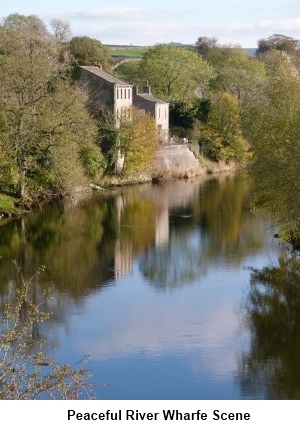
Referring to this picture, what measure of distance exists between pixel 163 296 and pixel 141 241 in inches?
270

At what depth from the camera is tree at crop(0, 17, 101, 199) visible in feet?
109

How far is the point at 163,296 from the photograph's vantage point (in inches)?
802

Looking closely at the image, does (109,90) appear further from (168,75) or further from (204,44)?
(204,44)

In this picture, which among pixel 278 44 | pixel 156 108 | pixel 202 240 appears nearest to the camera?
pixel 202 240

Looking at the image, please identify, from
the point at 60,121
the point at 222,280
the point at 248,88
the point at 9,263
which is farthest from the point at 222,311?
the point at 248,88

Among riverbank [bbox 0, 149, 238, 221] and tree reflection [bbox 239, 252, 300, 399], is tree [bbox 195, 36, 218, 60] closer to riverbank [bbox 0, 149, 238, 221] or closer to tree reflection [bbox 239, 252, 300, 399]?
riverbank [bbox 0, 149, 238, 221]

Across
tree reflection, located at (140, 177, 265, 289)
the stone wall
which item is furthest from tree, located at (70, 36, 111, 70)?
tree reflection, located at (140, 177, 265, 289)

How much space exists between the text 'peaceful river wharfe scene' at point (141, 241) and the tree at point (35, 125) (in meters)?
0.07

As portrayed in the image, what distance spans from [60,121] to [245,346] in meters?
19.7

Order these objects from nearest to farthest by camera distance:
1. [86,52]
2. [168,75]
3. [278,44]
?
[86,52] → [168,75] → [278,44]

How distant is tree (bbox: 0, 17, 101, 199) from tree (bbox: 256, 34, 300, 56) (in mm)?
62873

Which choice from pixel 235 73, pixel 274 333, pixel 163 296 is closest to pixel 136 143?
pixel 235 73

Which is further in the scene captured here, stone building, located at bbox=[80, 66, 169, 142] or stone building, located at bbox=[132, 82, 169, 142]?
stone building, located at bbox=[132, 82, 169, 142]

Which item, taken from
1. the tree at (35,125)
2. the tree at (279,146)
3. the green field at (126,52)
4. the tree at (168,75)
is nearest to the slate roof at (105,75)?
the tree at (35,125)
